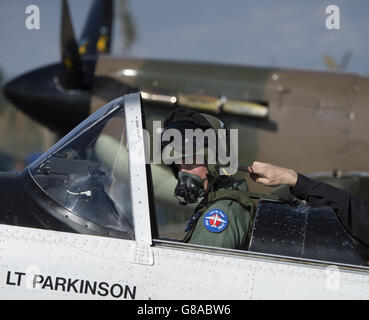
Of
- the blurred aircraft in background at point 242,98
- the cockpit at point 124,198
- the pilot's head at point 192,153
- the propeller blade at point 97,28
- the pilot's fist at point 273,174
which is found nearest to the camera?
the cockpit at point 124,198

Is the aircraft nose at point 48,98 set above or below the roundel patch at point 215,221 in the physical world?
below

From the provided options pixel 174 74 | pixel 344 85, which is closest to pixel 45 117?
pixel 174 74

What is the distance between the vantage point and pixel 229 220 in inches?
78.7

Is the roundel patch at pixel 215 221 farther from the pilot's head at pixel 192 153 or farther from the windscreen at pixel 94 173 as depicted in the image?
the windscreen at pixel 94 173

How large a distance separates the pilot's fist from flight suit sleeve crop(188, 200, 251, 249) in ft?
0.65

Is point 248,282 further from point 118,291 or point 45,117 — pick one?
point 45,117

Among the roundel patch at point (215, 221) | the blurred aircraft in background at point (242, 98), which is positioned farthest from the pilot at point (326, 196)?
the blurred aircraft in background at point (242, 98)

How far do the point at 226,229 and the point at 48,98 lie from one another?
501cm

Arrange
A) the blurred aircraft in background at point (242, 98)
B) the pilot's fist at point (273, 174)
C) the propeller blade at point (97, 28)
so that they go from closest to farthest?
the pilot's fist at point (273, 174) < the blurred aircraft in background at point (242, 98) < the propeller blade at point (97, 28)

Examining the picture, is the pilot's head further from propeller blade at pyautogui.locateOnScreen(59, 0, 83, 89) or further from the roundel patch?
propeller blade at pyautogui.locateOnScreen(59, 0, 83, 89)

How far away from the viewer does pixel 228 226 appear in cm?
197

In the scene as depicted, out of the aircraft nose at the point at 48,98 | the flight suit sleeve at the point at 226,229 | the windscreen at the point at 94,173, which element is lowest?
the aircraft nose at the point at 48,98

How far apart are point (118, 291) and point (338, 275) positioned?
827mm

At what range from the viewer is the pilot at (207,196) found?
196cm
